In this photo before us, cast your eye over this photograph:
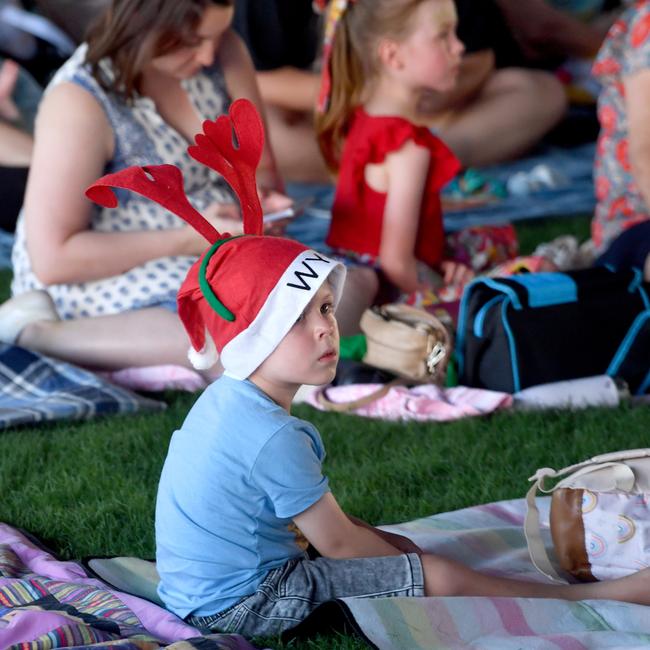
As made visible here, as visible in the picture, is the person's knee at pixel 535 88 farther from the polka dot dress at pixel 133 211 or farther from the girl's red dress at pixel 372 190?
the polka dot dress at pixel 133 211

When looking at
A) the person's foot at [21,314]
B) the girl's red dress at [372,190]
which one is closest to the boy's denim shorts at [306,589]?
the person's foot at [21,314]

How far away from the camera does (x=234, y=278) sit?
1787mm

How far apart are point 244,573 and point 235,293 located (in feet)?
1.45

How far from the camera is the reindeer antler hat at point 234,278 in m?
1.78

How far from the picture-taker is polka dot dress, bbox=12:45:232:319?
3248 mm

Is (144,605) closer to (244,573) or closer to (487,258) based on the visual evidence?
(244,573)

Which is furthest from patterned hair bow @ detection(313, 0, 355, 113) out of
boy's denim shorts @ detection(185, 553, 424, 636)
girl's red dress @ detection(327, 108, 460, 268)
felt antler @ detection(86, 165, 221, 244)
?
boy's denim shorts @ detection(185, 553, 424, 636)

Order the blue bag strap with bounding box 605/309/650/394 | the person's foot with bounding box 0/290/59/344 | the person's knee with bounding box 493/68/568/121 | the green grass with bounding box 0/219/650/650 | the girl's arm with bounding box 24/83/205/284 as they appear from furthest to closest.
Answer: the person's knee with bounding box 493/68/568/121 → the person's foot with bounding box 0/290/59/344 → the girl's arm with bounding box 24/83/205/284 → the blue bag strap with bounding box 605/309/650/394 → the green grass with bounding box 0/219/650/650

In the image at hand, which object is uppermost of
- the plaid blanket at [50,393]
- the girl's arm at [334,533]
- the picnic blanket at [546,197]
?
the girl's arm at [334,533]

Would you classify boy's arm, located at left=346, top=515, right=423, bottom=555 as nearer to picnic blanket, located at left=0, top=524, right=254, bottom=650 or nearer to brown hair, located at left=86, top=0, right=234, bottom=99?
picnic blanket, located at left=0, top=524, right=254, bottom=650

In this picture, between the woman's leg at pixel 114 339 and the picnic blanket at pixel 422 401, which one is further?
the woman's leg at pixel 114 339

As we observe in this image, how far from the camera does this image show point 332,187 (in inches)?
203

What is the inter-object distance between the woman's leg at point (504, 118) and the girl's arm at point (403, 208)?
182 centimetres

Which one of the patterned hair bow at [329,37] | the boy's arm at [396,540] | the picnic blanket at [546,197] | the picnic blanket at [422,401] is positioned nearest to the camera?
the boy's arm at [396,540]
